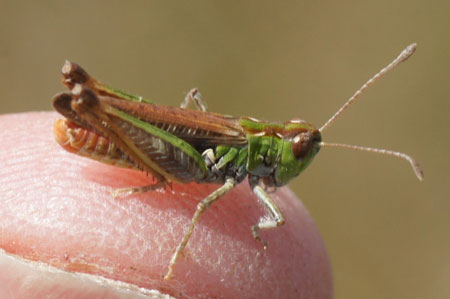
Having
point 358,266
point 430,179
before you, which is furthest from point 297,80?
point 358,266

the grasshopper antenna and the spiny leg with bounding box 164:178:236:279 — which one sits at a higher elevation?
the grasshopper antenna

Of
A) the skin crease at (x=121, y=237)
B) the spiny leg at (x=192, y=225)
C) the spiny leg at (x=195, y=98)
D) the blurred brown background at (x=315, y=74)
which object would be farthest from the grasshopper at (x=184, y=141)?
the blurred brown background at (x=315, y=74)

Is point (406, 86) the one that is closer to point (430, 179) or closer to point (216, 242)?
point (430, 179)

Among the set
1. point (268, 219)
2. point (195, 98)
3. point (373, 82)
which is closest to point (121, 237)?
point (268, 219)

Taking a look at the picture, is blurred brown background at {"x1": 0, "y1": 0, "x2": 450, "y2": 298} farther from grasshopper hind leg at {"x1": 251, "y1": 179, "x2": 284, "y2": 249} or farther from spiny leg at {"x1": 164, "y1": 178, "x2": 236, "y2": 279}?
A: spiny leg at {"x1": 164, "y1": 178, "x2": 236, "y2": 279}

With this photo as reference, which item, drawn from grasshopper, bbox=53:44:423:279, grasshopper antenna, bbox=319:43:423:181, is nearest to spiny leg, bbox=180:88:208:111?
grasshopper, bbox=53:44:423:279
